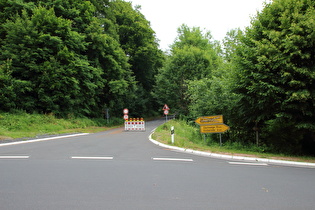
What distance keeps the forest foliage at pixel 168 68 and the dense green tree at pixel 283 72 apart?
1.6 inches

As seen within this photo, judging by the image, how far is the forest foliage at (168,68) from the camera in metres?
9.48

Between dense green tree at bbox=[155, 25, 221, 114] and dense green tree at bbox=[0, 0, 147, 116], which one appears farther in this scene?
dense green tree at bbox=[155, 25, 221, 114]

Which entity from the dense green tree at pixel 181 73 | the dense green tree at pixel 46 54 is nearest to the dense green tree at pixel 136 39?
the dense green tree at pixel 181 73

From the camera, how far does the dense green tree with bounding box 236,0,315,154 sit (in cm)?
902

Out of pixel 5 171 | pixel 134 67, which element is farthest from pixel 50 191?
pixel 134 67

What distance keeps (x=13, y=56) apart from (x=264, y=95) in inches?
817

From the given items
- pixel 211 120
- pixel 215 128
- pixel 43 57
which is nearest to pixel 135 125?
pixel 43 57

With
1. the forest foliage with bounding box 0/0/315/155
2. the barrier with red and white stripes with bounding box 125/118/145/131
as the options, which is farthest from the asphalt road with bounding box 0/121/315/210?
the barrier with red and white stripes with bounding box 125/118/145/131

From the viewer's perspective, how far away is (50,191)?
4.55 m

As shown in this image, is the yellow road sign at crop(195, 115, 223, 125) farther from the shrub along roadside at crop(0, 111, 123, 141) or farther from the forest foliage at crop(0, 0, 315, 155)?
the shrub along roadside at crop(0, 111, 123, 141)

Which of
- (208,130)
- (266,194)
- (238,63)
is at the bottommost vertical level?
(266,194)

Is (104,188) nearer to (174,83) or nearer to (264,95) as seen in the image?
(264,95)

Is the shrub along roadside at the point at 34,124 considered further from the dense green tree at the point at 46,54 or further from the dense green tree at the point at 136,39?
the dense green tree at the point at 136,39

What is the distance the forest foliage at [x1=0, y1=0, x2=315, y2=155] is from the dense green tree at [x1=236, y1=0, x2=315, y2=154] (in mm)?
40
